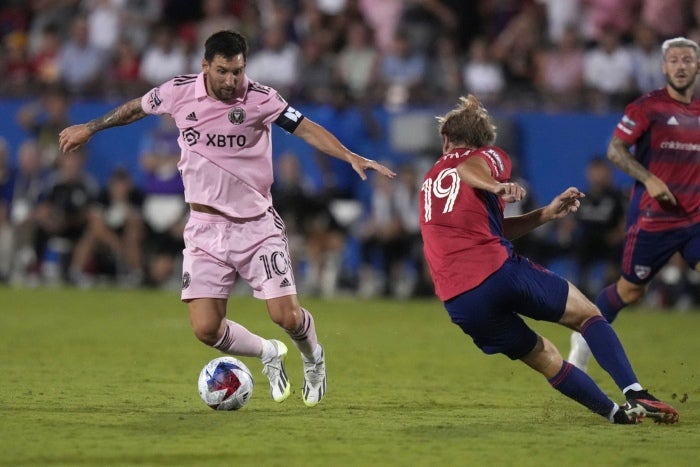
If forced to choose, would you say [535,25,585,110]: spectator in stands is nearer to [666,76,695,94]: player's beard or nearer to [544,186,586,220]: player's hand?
[666,76,695,94]: player's beard

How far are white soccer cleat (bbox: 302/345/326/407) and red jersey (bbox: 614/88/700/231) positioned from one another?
302 centimetres

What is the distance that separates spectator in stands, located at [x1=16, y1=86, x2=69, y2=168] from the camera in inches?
801

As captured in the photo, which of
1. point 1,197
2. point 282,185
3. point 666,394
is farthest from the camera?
point 1,197

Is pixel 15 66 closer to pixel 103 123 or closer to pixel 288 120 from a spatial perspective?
pixel 103 123

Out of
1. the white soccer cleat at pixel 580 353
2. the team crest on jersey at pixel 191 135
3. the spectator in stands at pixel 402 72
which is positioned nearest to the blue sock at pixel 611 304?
the white soccer cleat at pixel 580 353

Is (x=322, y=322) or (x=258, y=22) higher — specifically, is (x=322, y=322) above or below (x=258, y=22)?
below

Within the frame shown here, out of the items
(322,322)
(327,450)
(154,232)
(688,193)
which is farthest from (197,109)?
(154,232)

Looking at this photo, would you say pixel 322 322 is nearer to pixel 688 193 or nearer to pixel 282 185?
pixel 282 185

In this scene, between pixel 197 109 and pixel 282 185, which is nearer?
pixel 197 109

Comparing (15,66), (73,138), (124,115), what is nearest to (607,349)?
(124,115)

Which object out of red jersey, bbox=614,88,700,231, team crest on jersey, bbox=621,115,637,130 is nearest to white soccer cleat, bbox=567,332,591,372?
red jersey, bbox=614,88,700,231

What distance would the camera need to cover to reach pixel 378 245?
19016 mm

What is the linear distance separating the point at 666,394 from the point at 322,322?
592 centimetres

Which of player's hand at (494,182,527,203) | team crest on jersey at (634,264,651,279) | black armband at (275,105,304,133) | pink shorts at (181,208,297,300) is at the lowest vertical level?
team crest on jersey at (634,264,651,279)
